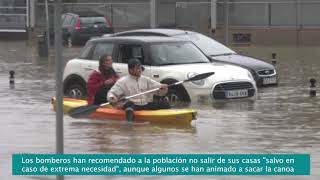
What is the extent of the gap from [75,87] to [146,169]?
1293 centimetres

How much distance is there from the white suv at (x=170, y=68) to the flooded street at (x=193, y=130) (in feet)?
1.02

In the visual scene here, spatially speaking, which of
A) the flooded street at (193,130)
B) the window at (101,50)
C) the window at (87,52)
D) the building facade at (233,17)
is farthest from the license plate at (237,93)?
the building facade at (233,17)

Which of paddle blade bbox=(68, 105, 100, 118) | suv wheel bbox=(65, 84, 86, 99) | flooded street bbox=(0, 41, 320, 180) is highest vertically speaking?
paddle blade bbox=(68, 105, 100, 118)

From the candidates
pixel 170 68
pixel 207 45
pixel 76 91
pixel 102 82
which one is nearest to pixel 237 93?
pixel 170 68

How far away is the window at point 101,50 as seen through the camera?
19188 millimetres

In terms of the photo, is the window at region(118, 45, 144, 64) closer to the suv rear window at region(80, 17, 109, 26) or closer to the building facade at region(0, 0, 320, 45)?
the building facade at region(0, 0, 320, 45)

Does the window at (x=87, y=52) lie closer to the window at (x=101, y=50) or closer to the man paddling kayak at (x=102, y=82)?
the window at (x=101, y=50)

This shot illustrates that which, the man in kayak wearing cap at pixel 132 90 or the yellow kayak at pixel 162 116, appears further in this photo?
the man in kayak wearing cap at pixel 132 90

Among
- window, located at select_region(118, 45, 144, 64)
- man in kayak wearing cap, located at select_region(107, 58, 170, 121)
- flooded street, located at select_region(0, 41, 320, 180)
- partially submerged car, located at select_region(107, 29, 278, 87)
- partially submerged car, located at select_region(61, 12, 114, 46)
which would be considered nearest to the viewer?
flooded street, located at select_region(0, 41, 320, 180)

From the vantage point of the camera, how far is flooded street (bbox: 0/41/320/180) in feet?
38.8

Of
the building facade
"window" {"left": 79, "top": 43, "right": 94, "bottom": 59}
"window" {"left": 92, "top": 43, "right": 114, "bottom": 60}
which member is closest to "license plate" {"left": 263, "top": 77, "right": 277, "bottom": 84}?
"window" {"left": 92, "top": 43, "right": 114, "bottom": 60}

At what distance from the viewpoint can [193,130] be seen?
13.9 m

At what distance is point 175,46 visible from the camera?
18.9 m

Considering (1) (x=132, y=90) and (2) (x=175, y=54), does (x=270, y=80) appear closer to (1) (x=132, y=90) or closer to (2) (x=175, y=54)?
(2) (x=175, y=54)
